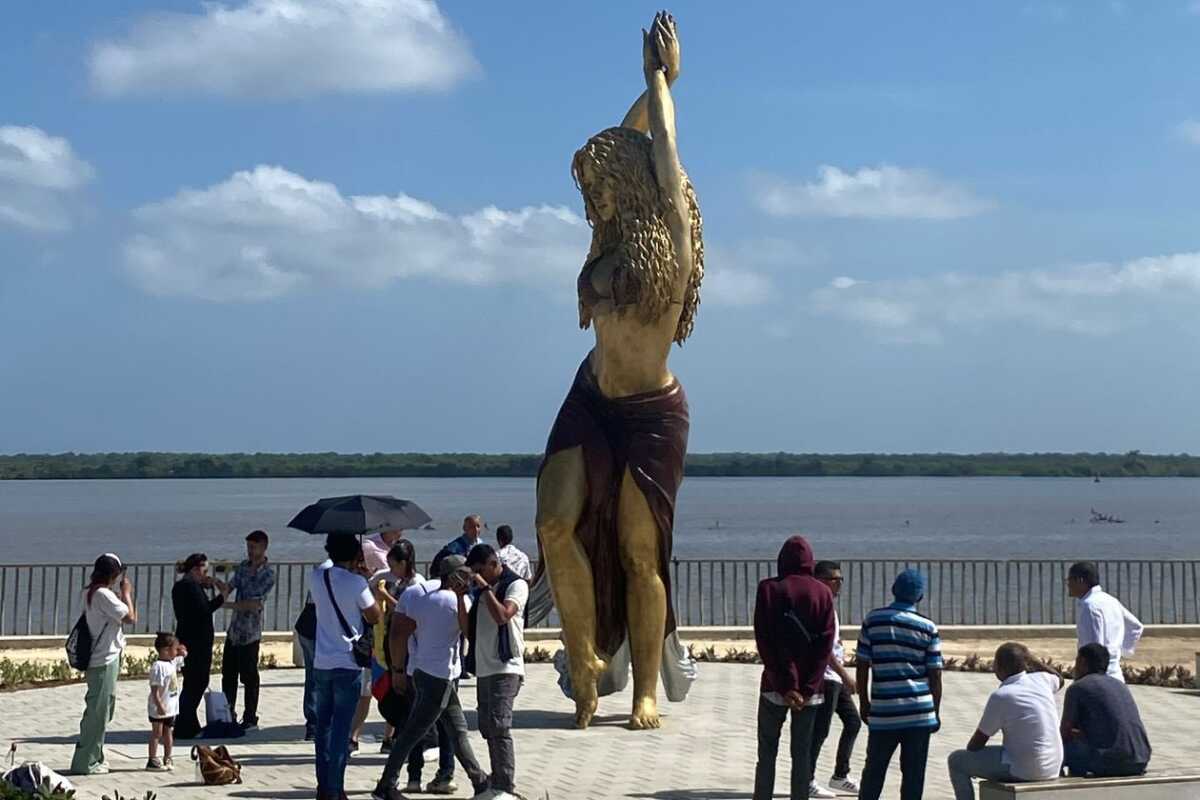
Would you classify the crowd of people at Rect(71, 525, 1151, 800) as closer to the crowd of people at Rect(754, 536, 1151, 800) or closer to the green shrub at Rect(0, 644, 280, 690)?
the crowd of people at Rect(754, 536, 1151, 800)

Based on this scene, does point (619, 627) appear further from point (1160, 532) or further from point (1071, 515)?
point (1071, 515)

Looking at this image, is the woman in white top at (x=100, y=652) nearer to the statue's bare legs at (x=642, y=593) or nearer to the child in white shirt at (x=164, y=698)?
the child in white shirt at (x=164, y=698)

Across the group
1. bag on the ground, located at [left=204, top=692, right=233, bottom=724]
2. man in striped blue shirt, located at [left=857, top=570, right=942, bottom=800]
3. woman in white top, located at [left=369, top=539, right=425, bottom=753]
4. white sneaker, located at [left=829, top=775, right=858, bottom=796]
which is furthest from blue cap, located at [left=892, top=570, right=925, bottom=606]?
bag on the ground, located at [left=204, top=692, right=233, bottom=724]

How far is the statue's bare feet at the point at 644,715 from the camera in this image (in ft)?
42.5

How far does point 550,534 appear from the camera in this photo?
1295cm

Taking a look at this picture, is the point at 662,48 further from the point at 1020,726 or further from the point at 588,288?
the point at 1020,726

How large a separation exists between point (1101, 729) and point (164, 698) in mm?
5933

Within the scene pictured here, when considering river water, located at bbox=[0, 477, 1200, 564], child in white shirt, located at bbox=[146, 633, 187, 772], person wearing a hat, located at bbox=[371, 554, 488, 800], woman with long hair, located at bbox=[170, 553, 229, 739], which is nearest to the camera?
person wearing a hat, located at bbox=[371, 554, 488, 800]

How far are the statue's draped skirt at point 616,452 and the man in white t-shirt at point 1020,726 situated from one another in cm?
447

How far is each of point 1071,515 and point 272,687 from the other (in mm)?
107353

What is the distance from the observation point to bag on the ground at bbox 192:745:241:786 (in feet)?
35.0

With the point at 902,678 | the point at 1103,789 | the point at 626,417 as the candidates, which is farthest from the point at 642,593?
the point at 1103,789

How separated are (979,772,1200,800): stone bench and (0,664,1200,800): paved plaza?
1.62 metres

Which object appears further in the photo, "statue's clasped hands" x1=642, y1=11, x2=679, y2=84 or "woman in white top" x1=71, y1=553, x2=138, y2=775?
"statue's clasped hands" x1=642, y1=11, x2=679, y2=84
